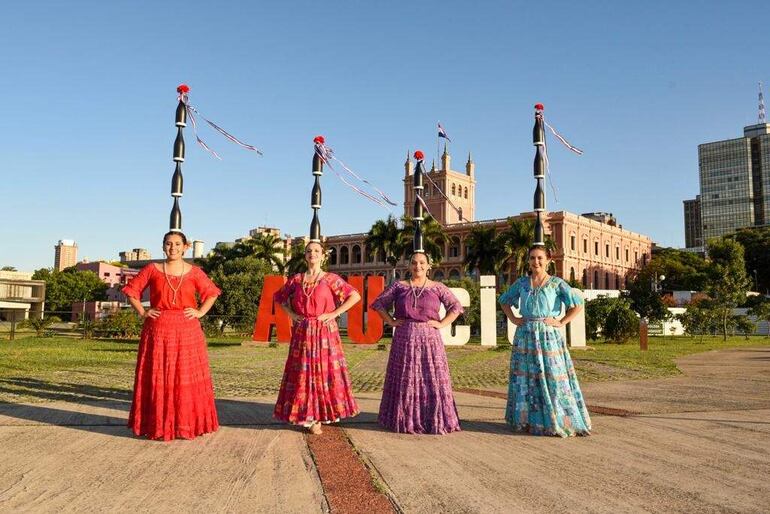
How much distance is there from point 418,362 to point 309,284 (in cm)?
132

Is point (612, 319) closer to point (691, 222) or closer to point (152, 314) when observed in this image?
point (152, 314)

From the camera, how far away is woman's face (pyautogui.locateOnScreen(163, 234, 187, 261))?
5.40 m

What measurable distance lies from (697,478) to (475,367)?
10239 mm

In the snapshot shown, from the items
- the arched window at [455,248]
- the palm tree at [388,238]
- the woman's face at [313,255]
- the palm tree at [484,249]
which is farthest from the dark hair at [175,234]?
the arched window at [455,248]

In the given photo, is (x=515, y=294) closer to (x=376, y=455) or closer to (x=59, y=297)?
(x=376, y=455)

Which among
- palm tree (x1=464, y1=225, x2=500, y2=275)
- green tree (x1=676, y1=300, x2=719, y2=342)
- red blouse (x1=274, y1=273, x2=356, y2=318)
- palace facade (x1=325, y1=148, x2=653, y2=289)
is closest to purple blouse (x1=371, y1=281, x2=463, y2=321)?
red blouse (x1=274, y1=273, x2=356, y2=318)

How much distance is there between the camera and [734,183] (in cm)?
12325

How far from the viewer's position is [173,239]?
5531mm

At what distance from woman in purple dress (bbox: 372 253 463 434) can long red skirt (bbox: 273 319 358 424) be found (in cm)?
48

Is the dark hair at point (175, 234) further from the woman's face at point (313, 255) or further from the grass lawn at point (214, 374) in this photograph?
the grass lawn at point (214, 374)

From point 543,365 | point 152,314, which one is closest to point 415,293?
point 543,365

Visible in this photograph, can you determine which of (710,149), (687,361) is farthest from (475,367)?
(710,149)

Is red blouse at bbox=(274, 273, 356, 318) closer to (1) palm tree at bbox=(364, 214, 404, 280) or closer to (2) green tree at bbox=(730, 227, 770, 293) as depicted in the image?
(1) palm tree at bbox=(364, 214, 404, 280)

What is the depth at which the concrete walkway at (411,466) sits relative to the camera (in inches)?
129
